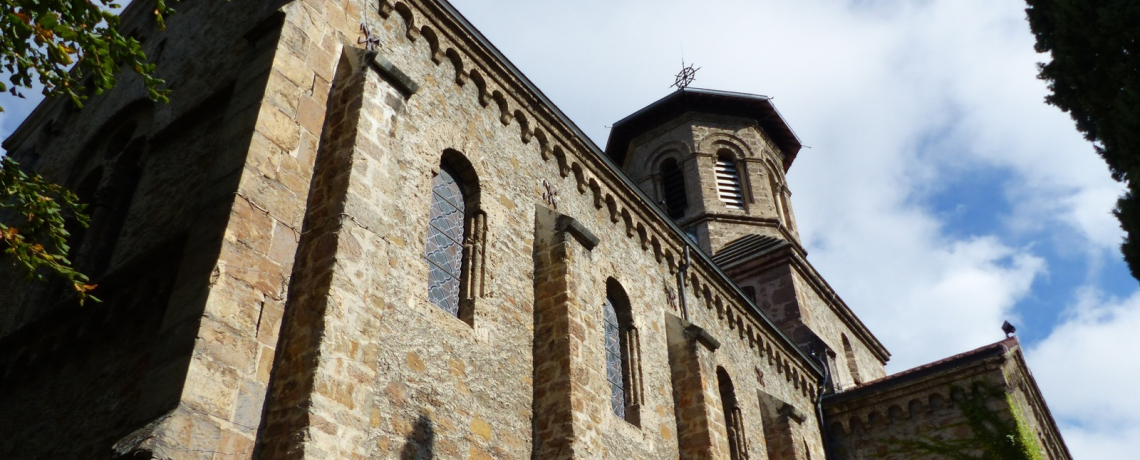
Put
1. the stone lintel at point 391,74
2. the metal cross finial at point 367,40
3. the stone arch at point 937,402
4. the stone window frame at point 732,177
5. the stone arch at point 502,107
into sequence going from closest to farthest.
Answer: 1. the stone lintel at point 391,74
2. the metal cross finial at point 367,40
3. the stone arch at point 502,107
4. the stone arch at point 937,402
5. the stone window frame at point 732,177

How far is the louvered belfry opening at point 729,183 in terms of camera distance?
75.4ft

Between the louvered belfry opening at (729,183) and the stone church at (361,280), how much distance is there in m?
7.95

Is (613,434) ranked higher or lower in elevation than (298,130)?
lower

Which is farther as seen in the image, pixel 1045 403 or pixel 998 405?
pixel 1045 403

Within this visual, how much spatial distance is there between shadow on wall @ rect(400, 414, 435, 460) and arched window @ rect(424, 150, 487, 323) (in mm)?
1380

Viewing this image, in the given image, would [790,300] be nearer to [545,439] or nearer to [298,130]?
[545,439]

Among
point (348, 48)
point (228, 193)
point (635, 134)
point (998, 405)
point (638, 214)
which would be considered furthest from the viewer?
point (635, 134)

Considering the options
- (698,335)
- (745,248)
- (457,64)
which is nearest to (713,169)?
(745,248)

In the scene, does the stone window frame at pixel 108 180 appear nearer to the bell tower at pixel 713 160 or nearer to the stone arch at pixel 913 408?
the stone arch at pixel 913 408

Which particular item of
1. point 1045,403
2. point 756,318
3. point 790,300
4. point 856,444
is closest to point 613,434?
point 756,318

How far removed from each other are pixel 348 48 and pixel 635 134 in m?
17.4

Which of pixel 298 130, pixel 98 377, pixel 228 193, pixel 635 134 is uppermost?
pixel 635 134

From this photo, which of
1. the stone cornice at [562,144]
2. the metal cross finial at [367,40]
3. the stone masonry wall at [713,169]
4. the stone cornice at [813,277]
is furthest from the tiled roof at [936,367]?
the metal cross finial at [367,40]

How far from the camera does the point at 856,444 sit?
16.8 m
